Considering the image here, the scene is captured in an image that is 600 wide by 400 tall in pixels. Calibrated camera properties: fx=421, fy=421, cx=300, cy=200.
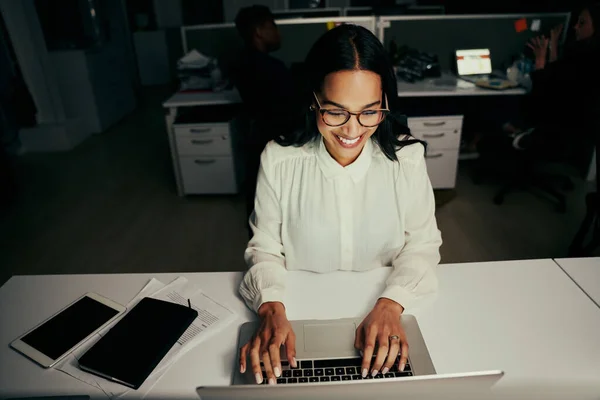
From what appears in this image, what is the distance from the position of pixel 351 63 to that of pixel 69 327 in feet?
2.78

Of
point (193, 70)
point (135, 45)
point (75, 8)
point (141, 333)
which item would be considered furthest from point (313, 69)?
point (135, 45)

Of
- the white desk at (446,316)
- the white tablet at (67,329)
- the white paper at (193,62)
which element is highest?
the white paper at (193,62)

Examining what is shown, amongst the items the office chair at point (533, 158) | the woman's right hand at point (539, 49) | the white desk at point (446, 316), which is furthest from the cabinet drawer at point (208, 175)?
the woman's right hand at point (539, 49)

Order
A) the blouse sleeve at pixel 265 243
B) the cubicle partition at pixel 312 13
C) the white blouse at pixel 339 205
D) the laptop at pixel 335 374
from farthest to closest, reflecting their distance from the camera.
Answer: the cubicle partition at pixel 312 13 < the white blouse at pixel 339 205 < the blouse sleeve at pixel 265 243 < the laptop at pixel 335 374

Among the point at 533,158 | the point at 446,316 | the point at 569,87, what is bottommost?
the point at 533,158

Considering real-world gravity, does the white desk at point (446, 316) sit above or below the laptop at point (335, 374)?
below

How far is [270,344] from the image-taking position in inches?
31.7

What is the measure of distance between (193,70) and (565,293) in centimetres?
286

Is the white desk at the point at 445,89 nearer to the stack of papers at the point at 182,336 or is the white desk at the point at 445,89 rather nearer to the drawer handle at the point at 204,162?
the drawer handle at the point at 204,162

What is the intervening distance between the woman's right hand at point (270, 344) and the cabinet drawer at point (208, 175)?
7.08 ft

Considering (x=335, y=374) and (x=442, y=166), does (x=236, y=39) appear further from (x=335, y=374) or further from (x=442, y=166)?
(x=335, y=374)

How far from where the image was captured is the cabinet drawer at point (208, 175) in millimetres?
2955

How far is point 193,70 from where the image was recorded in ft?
10.4

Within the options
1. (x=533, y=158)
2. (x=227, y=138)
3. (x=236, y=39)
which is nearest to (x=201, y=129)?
(x=227, y=138)
